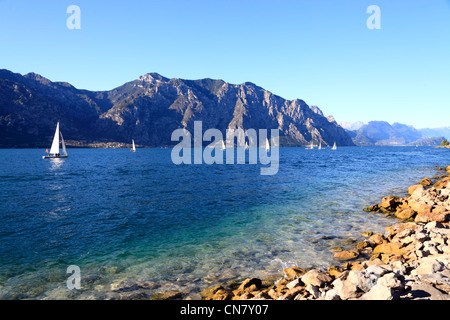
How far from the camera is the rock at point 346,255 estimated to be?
Result: 54.6 ft

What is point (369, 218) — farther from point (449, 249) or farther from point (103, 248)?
point (103, 248)

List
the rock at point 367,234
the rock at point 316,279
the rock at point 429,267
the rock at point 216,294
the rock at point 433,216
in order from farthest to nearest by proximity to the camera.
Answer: the rock at point 433,216 < the rock at point 367,234 < the rock at point 216,294 < the rock at point 316,279 < the rock at point 429,267

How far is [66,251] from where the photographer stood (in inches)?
720

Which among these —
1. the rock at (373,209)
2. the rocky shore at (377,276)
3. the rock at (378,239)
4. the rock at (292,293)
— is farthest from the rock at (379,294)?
the rock at (373,209)

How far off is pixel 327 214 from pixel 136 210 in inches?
925

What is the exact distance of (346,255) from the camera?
55.1 feet

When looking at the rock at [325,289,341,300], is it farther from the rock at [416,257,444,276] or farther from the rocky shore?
the rock at [416,257,444,276]

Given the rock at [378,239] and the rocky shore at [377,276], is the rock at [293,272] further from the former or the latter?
the rock at [378,239]

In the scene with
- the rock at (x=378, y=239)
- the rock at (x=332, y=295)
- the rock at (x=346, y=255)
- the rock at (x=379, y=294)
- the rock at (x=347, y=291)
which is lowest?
the rock at (x=346, y=255)

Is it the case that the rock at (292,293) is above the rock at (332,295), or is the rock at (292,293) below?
below

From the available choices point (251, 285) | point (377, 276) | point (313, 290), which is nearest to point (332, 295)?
point (313, 290)

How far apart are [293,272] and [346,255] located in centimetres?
510

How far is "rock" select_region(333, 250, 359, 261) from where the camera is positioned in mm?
16641
